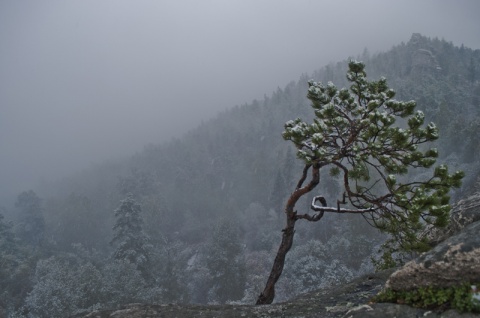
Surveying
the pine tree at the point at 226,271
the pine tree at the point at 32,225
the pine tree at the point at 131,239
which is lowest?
the pine tree at the point at 226,271

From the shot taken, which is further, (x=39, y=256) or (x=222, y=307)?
(x=39, y=256)

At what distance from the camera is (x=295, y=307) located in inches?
325

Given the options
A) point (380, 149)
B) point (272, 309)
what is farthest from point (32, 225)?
point (380, 149)

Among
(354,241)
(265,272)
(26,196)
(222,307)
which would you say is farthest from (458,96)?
(26,196)

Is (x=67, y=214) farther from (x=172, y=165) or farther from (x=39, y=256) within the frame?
(x=172, y=165)

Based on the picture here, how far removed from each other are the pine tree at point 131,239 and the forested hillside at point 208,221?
0.66 ft

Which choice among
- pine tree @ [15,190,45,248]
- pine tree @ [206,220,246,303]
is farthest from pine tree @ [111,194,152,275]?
pine tree @ [15,190,45,248]

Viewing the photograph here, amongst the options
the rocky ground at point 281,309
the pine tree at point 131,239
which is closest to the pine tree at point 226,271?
the pine tree at point 131,239

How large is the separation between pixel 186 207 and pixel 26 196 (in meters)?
45.8

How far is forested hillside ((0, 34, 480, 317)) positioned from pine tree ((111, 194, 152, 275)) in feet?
0.66

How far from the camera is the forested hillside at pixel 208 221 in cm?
4566

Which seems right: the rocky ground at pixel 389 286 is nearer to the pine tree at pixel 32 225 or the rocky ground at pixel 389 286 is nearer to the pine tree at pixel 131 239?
the pine tree at pixel 131 239

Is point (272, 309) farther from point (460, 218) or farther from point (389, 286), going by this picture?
point (460, 218)

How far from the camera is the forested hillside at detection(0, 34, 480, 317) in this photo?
1797 inches
